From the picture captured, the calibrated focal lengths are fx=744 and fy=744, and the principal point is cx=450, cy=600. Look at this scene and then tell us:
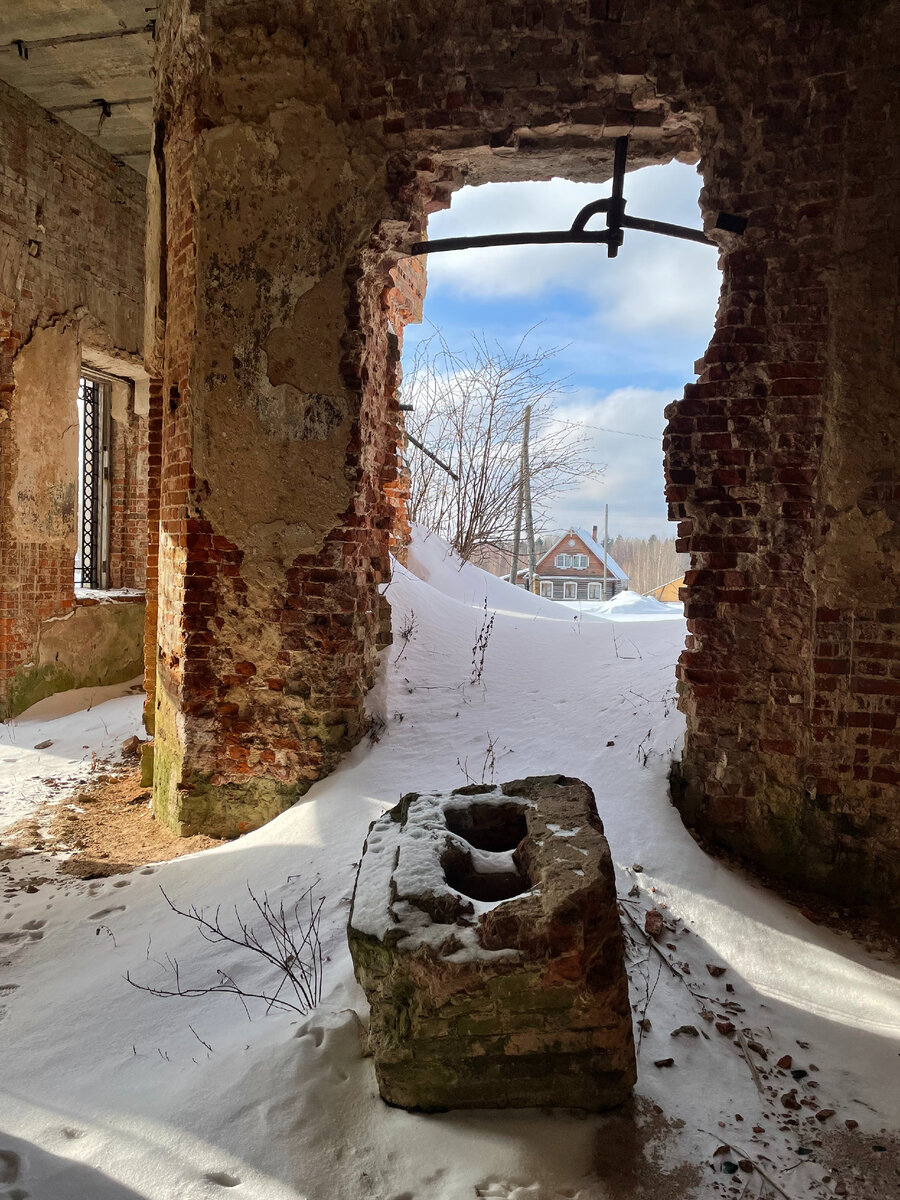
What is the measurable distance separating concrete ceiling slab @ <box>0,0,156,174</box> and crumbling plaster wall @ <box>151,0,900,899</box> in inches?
64.7

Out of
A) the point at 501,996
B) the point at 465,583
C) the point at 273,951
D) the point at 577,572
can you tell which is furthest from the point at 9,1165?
the point at 577,572

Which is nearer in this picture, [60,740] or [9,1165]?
[9,1165]

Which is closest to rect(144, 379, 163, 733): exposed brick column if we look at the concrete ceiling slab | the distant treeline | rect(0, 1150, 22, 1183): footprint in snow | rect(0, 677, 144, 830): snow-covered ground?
rect(0, 677, 144, 830): snow-covered ground

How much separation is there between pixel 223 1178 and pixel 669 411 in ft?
10.7

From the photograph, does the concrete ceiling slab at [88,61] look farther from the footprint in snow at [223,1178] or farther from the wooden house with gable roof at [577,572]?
the wooden house with gable roof at [577,572]

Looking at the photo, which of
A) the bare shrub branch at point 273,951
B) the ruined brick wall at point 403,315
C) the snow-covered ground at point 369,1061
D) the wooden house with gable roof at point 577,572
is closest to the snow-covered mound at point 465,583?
the ruined brick wall at point 403,315

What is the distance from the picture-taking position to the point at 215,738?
4141 mm

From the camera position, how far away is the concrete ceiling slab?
5.36m

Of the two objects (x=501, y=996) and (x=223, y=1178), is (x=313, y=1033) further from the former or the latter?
(x=501, y=996)

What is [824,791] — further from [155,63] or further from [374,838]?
[155,63]

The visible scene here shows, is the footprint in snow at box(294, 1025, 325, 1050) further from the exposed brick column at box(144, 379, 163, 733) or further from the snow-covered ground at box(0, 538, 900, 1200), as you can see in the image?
the exposed brick column at box(144, 379, 163, 733)

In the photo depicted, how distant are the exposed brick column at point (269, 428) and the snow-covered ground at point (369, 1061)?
487 mm

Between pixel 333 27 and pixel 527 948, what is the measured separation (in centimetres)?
425

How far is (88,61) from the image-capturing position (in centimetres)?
598
